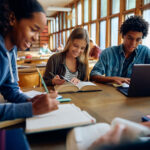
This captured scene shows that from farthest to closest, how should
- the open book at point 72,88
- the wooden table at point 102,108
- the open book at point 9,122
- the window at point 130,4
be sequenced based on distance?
the window at point 130,4 < the open book at point 72,88 < the open book at point 9,122 < the wooden table at point 102,108

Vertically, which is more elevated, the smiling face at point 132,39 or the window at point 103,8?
the window at point 103,8

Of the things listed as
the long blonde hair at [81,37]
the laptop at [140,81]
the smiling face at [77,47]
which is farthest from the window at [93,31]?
the laptop at [140,81]

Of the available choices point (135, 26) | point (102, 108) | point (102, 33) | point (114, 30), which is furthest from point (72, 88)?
point (102, 33)

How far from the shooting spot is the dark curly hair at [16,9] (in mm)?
908

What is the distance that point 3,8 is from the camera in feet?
3.00

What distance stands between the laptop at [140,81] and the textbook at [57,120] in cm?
56

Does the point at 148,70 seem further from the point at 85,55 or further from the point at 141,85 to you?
the point at 85,55

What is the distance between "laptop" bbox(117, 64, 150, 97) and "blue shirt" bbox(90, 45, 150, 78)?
2.58ft

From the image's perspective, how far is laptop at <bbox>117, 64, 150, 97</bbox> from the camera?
1212 mm

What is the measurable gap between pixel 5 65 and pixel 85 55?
52.1 inches

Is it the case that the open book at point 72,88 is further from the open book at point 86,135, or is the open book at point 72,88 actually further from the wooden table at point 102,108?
the open book at point 86,135

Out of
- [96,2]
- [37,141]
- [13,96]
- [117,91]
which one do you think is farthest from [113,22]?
[37,141]

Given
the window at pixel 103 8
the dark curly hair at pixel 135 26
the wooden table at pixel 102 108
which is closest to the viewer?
the wooden table at pixel 102 108

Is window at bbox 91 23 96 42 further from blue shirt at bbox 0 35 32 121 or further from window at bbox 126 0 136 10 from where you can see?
blue shirt at bbox 0 35 32 121
